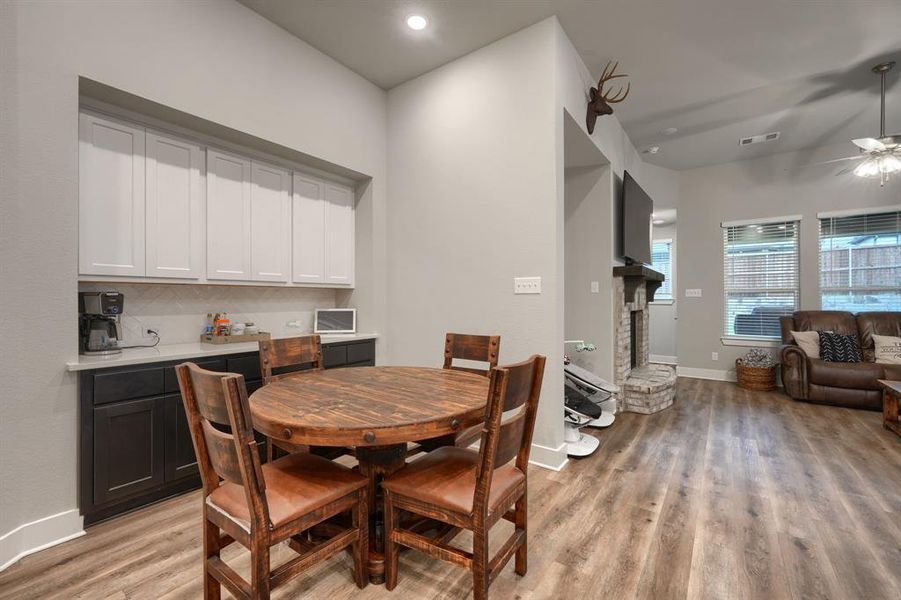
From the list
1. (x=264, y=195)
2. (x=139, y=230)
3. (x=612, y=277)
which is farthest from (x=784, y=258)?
(x=139, y=230)

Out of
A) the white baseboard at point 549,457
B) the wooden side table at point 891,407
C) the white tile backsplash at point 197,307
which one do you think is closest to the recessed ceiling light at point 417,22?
the white tile backsplash at point 197,307

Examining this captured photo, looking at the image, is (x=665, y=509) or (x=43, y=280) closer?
(x=43, y=280)

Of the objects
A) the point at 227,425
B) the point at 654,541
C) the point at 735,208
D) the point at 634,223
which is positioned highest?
the point at 735,208

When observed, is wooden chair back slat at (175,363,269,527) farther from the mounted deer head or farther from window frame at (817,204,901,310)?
window frame at (817,204,901,310)

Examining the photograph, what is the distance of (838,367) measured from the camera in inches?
171

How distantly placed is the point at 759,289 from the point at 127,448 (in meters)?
7.20

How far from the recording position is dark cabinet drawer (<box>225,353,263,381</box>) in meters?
2.56

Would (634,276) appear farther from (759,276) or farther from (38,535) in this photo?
(38,535)

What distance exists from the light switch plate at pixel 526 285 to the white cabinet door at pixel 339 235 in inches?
66.8

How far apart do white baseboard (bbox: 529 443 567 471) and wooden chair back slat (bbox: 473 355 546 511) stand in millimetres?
1428

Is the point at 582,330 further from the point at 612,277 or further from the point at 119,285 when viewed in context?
the point at 119,285

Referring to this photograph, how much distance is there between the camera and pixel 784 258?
5520mm

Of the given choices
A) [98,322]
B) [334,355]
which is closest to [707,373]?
[334,355]

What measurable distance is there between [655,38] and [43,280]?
13.8 ft
